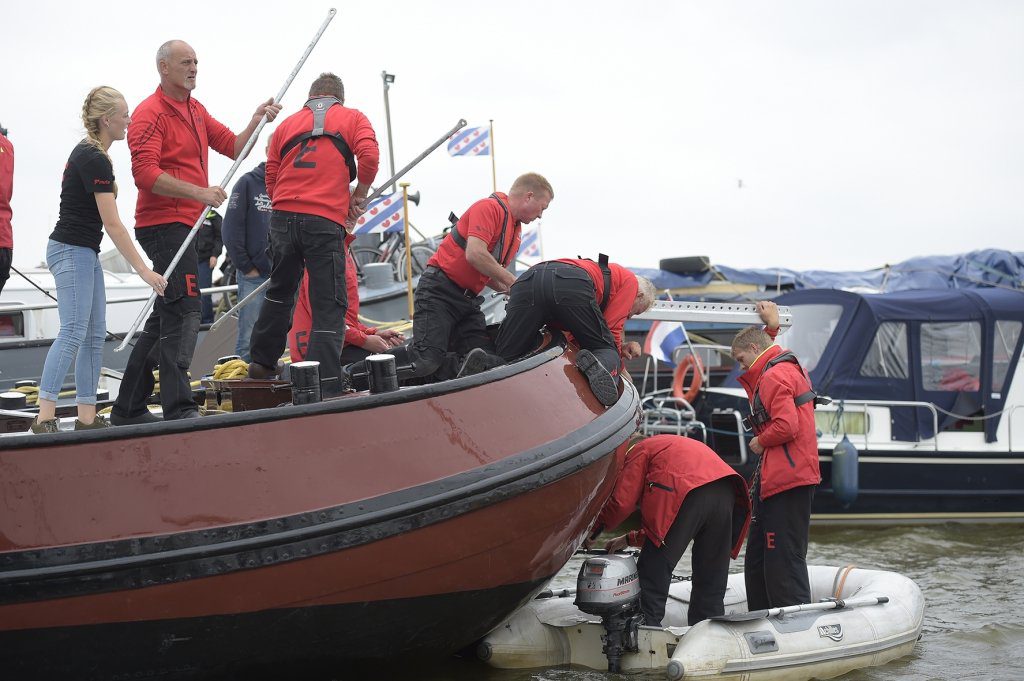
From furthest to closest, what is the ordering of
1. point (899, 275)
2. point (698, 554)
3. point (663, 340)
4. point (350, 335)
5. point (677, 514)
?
point (899, 275), point (663, 340), point (350, 335), point (698, 554), point (677, 514)

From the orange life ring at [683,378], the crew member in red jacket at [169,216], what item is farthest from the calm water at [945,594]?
the orange life ring at [683,378]

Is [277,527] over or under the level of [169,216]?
under

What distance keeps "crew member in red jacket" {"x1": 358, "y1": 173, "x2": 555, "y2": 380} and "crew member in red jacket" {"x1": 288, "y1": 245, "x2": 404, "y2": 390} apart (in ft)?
1.54

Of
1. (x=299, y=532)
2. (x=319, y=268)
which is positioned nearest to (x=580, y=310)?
(x=319, y=268)

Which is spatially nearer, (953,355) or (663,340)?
(953,355)

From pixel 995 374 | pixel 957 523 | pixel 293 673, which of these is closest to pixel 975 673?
pixel 293 673

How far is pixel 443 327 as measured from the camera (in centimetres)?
594

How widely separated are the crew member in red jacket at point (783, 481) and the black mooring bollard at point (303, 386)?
246 centimetres

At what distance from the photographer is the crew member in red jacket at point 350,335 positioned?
6111 millimetres

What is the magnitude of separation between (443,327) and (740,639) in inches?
86.0

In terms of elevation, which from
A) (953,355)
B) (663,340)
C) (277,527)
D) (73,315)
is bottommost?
(953,355)

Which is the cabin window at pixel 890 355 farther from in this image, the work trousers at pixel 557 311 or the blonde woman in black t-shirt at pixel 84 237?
the blonde woman in black t-shirt at pixel 84 237

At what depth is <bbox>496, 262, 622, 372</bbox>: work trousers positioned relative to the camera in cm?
524

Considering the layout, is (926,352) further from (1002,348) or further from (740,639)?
(740,639)
